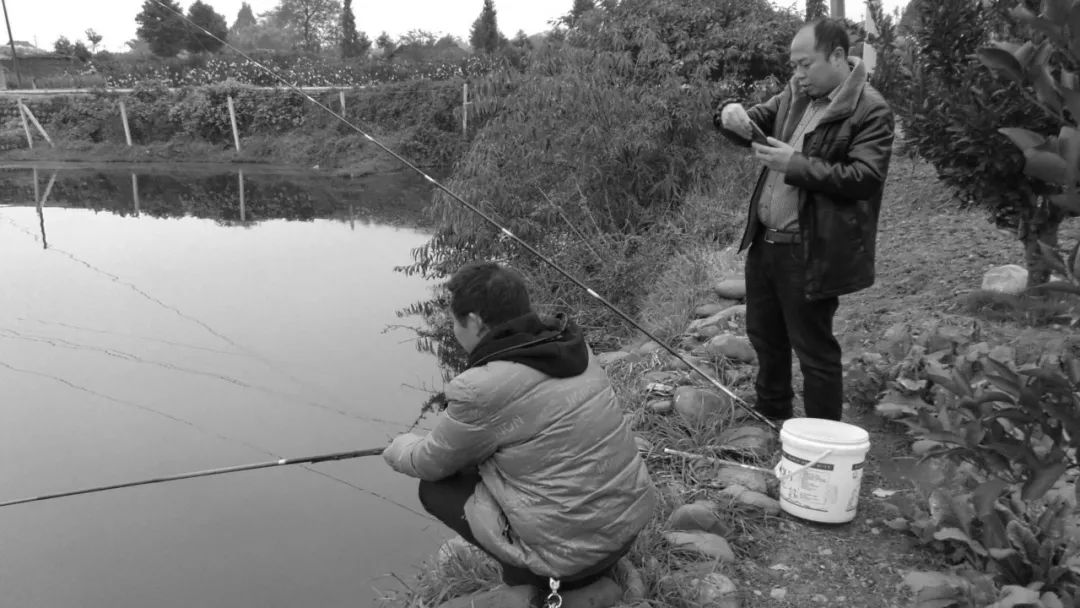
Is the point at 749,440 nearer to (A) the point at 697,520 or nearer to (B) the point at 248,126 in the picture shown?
(A) the point at 697,520

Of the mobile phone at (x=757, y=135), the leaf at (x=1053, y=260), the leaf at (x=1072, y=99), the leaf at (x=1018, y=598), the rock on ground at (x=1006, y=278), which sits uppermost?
the leaf at (x=1072, y=99)

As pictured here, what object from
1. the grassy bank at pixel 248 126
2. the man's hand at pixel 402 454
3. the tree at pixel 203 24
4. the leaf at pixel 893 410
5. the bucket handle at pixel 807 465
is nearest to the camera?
the man's hand at pixel 402 454

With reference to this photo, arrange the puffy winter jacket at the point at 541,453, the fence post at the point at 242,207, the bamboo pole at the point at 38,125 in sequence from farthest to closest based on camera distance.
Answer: the bamboo pole at the point at 38,125 < the fence post at the point at 242,207 < the puffy winter jacket at the point at 541,453

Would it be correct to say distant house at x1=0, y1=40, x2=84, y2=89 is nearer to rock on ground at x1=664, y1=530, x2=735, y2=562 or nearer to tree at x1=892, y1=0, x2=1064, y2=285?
tree at x1=892, y1=0, x2=1064, y2=285

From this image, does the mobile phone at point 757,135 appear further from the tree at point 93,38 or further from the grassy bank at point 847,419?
the tree at point 93,38

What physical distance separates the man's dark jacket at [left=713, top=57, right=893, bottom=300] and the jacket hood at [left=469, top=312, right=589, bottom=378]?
103cm

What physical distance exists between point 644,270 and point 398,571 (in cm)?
386

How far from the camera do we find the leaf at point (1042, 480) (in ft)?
4.83

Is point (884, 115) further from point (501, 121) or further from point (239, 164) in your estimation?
point (239, 164)

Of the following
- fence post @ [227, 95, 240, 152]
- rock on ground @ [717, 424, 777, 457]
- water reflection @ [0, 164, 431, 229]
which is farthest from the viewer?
fence post @ [227, 95, 240, 152]

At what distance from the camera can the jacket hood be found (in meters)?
2.30

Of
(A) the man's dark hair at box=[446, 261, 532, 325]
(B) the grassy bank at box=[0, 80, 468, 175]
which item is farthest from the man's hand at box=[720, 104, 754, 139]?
(B) the grassy bank at box=[0, 80, 468, 175]

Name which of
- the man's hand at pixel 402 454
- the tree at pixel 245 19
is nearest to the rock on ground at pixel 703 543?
the man's hand at pixel 402 454

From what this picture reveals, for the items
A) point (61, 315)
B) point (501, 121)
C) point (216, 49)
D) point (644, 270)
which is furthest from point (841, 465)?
point (216, 49)
